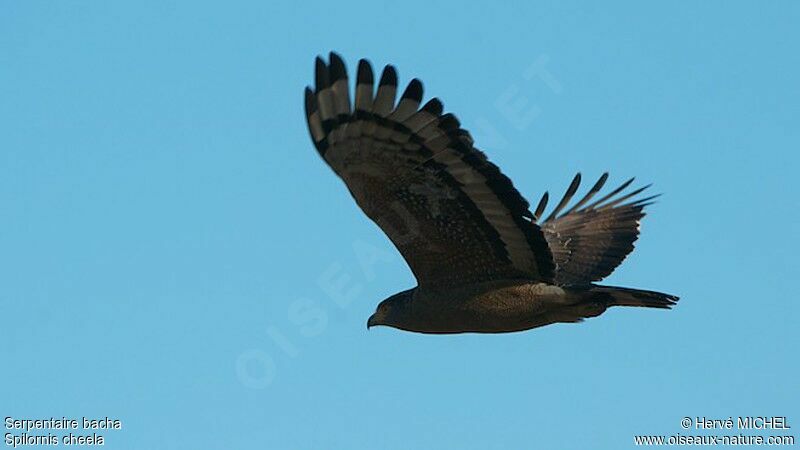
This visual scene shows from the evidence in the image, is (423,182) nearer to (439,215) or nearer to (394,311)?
(439,215)

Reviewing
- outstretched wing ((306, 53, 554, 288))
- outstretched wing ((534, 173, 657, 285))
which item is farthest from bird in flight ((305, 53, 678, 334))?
outstretched wing ((534, 173, 657, 285))

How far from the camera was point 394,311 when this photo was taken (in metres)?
11.7

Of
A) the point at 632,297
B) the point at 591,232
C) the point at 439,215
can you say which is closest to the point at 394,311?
the point at 439,215

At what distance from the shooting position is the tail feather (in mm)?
11117

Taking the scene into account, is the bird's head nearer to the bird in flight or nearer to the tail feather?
the bird in flight

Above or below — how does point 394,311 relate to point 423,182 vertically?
below

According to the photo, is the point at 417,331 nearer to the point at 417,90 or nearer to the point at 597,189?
the point at 417,90

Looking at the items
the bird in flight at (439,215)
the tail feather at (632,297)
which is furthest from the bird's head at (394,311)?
the tail feather at (632,297)

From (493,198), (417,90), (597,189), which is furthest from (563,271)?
(417,90)

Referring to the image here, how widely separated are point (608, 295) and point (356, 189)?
2.30m

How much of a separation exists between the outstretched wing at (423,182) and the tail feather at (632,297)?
475 millimetres

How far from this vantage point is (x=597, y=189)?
50.0 feet

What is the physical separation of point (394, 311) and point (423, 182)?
155 cm

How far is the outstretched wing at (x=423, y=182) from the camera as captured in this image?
1019cm
